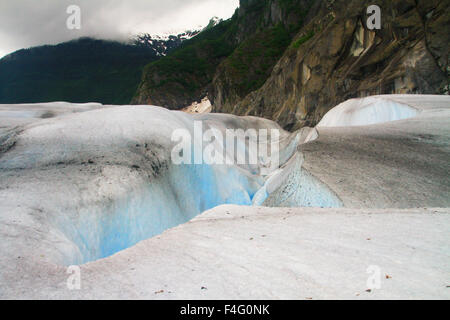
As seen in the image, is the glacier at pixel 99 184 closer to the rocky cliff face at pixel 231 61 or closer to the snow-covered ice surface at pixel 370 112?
the snow-covered ice surface at pixel 370 112

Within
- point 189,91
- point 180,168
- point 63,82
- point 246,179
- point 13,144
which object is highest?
point 63,82

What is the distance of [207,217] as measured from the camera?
350cm

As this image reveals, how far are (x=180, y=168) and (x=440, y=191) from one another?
467cm

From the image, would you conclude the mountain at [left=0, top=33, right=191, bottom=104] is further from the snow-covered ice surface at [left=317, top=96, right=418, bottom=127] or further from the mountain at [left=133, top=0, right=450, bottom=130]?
the snow-covered ice surface at [left=317, top=96, right=418, bottom=127]

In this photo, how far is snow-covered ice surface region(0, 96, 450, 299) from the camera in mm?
1749

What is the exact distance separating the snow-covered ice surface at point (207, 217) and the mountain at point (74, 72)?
83.2 m

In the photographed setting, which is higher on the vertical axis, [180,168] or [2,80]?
[2,80]

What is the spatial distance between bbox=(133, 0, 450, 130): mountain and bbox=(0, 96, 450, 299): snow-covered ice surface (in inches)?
242

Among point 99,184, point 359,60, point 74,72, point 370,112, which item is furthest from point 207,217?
point 74,72

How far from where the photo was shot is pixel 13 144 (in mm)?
4879

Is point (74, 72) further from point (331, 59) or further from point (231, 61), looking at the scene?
point (331, 59)

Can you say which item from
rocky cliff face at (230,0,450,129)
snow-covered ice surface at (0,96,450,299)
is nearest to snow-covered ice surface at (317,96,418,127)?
snow-covered ice surface at (0,96,450,299)
